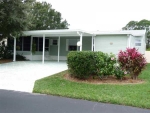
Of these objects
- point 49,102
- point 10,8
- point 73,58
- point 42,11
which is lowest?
point 49,102

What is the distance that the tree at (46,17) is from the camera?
1224 inches

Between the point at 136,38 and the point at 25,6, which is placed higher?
the point at 25,6

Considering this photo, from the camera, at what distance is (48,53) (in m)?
21.5

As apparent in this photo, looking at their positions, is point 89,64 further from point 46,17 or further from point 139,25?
point 139,25

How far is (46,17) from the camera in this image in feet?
104

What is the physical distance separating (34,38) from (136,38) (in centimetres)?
1058

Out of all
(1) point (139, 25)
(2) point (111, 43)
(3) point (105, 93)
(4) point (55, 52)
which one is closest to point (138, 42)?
(2) point (111, 43)

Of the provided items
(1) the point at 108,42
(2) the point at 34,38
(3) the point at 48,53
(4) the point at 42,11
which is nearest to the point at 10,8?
(2) the point at 34,38

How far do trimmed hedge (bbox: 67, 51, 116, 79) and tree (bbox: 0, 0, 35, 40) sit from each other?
7672 mm

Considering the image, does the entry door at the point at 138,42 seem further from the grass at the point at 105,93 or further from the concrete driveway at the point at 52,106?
the concrete driveway at the point at 52,106

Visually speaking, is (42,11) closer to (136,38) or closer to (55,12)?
(55,12)

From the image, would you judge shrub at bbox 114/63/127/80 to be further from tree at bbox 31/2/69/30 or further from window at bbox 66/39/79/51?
tree at bbox 31/2/69/30

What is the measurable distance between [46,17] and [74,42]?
13114 mm

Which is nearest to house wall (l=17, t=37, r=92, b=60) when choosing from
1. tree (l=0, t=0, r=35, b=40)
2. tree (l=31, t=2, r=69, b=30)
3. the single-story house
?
the single-story house
